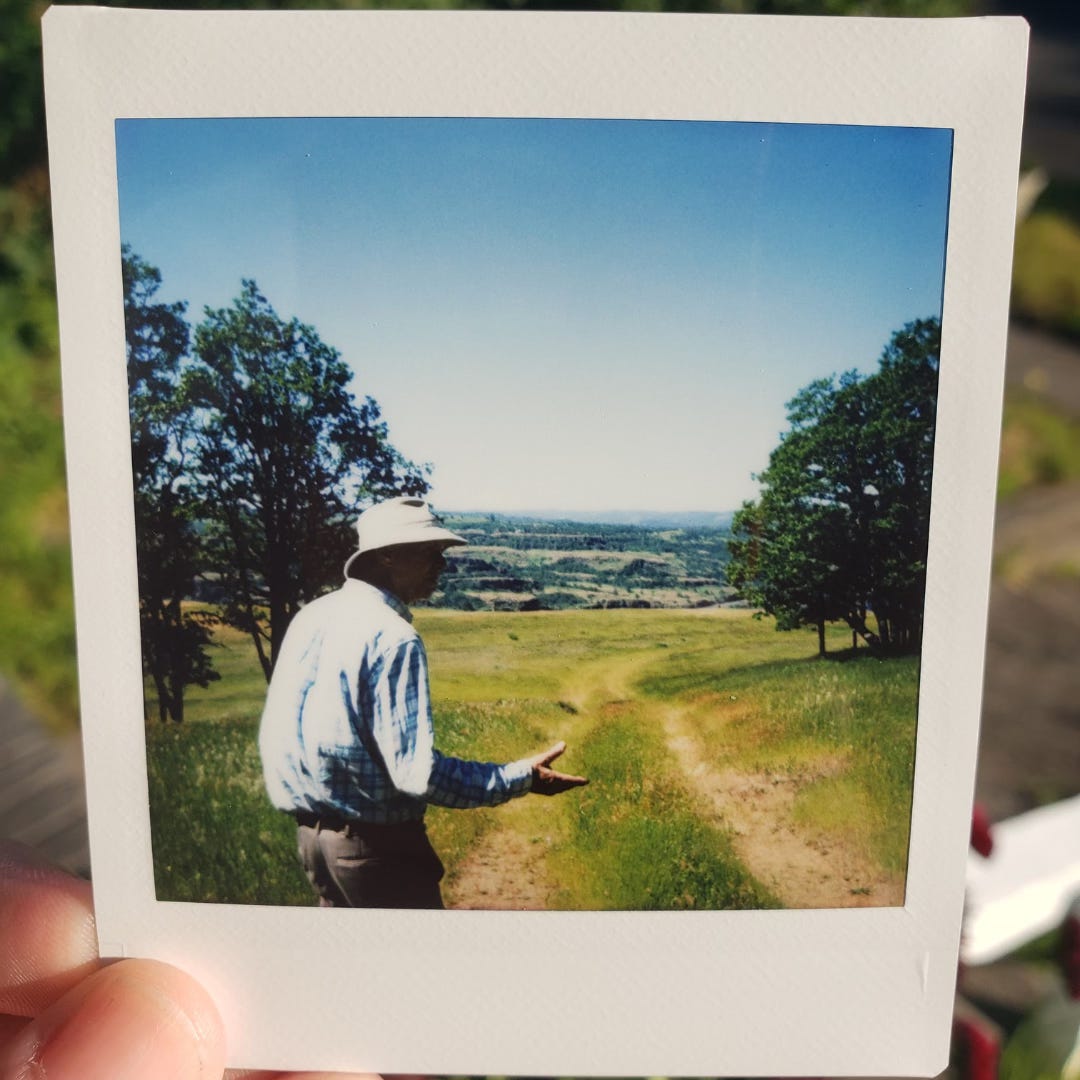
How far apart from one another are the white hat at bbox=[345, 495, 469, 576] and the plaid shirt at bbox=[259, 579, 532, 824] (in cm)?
6

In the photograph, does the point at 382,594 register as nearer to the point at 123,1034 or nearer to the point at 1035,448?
the point at 123,1034

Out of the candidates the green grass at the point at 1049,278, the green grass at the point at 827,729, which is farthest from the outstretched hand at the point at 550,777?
the green grass at the point at 1049,278

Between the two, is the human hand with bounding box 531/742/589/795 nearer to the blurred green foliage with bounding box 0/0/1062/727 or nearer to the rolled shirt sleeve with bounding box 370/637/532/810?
the rolled shirt sleeve with bounding box 370/637/532/810

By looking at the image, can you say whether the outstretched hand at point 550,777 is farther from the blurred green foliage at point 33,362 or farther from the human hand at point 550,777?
the blurred green foliage at point 33,362

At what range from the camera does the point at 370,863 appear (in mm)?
1156

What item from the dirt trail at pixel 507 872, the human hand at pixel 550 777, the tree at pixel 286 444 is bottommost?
the dirt trail at pixel 507 872

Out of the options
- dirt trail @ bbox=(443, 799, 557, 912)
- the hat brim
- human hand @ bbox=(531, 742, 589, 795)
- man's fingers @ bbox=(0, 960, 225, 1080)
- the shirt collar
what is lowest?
man's fingers @ bbox=(0, 960, 225, 1080)

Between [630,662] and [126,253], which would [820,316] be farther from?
[126,253]

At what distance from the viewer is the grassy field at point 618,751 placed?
1.13 meters

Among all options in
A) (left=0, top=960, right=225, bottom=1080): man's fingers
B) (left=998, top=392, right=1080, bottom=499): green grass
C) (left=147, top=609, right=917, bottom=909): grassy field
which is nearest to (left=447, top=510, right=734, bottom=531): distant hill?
(left=147, top=609, right=917, bottom=909): grassy field

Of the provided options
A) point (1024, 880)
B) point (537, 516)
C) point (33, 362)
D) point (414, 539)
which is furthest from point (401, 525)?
point (33, 362)

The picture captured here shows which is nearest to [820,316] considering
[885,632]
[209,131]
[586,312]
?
[586,312]

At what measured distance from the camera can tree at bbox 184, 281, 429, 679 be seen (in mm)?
1107

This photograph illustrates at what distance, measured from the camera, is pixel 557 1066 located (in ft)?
3.89
